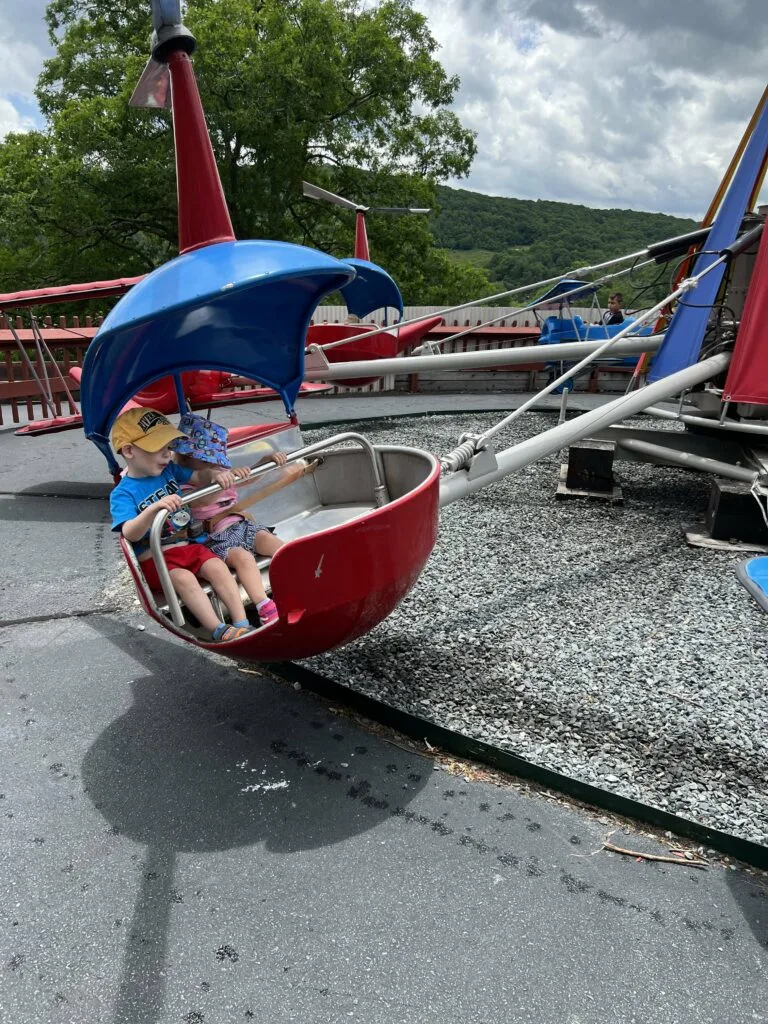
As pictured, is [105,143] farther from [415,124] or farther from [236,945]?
[236,945]

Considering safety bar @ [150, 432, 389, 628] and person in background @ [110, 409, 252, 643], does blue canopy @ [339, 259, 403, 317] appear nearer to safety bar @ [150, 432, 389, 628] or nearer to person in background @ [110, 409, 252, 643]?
safety bar @ [150, 432, 389, 628]

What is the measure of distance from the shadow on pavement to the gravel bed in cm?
40

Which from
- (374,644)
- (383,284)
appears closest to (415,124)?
(383,284)

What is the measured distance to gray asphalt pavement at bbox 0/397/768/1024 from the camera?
1831mm

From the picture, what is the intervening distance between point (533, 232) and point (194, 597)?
211ft

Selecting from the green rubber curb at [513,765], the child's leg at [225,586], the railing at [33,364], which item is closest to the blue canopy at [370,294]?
the railing at [33,364]

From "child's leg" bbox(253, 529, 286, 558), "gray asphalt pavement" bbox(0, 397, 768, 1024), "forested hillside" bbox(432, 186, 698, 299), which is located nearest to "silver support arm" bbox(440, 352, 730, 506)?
"child's leg" bbox(253, 529, 286, 558)

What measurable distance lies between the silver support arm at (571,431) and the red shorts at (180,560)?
3.83ft

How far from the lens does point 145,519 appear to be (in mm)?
2770

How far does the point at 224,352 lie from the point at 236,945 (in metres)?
2.61

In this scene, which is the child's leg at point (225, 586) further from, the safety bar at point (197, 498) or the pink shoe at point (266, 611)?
the safety bar at point (197, 498)


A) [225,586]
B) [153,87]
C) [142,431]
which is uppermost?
[153,87]

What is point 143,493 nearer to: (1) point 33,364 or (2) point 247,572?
(2) point 247,572

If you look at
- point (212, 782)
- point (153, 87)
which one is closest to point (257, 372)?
point (153, 87)
